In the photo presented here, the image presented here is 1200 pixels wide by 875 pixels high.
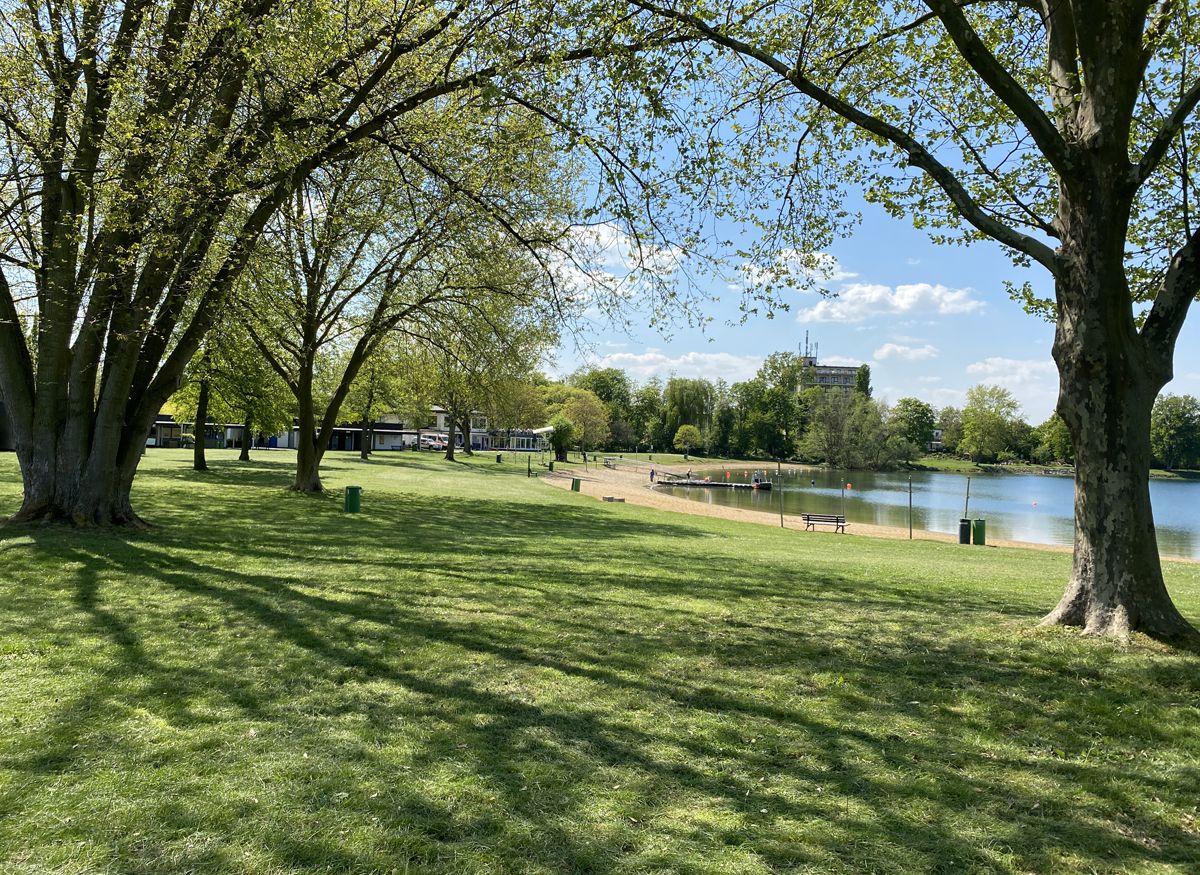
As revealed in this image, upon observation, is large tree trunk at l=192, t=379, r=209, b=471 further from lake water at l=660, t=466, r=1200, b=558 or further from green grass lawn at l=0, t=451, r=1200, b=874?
lake water at l=660, t=466, r=1200, b=558

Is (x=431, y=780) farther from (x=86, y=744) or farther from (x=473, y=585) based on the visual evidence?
(x=473, y=585)

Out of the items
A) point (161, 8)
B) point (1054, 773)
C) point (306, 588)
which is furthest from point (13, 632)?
point (161, 8)

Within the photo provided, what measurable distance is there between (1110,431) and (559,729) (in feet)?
17.7

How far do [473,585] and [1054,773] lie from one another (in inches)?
242

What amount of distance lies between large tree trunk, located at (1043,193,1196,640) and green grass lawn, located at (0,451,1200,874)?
17.9 inches

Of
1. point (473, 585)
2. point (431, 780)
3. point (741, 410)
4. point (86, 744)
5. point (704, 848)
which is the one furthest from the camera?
point (741, 410)

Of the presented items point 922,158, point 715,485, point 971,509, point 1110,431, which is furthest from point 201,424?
point 971,509

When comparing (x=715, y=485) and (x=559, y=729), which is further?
(x=715, y=485)

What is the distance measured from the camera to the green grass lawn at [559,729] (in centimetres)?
299

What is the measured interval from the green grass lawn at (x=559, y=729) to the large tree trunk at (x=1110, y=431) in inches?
17.9

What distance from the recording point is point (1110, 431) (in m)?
6.15

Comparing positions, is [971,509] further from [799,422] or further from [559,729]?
[799,422]

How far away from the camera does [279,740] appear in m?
3.87

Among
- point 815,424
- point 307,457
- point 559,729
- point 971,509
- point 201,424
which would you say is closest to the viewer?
point 559,729
